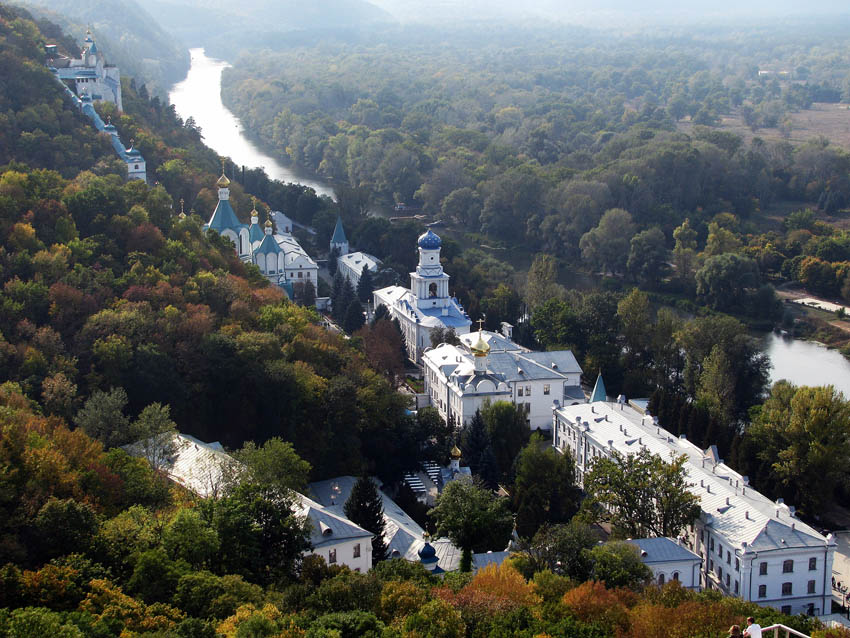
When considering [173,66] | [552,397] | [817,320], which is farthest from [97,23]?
[552,397]

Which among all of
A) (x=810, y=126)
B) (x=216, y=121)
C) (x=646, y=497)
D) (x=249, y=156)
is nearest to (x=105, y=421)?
(x=646, y=497)

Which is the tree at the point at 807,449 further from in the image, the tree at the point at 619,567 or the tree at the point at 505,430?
the tree at the point at 619,567

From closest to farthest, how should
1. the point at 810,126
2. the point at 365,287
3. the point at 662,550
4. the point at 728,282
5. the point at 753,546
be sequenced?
the point at 662,550 < the point at 753,546 < the point at 365,287 < the point at 728,282 < the point at 810,126

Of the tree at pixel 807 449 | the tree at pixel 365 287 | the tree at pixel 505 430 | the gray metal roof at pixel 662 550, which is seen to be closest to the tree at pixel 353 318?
the tree at pixel 365 287

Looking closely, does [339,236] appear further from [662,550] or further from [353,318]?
[662,550]

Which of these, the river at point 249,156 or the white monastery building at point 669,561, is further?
the river at point 249,156

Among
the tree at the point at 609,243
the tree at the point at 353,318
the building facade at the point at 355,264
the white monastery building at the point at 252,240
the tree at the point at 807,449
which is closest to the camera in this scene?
the tree at the point at 807,449
